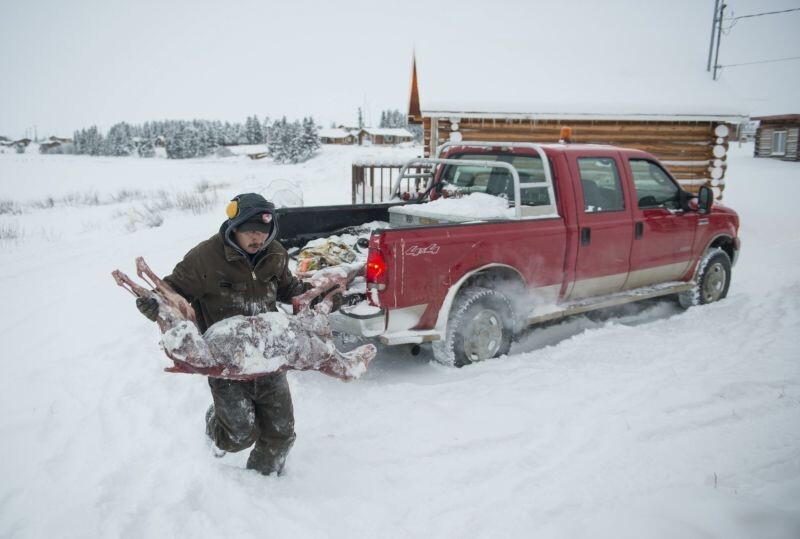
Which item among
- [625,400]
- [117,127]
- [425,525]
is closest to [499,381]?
[625,400]

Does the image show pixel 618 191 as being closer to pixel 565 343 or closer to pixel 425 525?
pixel 565 343

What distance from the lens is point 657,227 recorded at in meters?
5.52

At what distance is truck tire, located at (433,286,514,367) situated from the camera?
4.31 meters

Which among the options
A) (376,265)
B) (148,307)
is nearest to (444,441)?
(376,265)

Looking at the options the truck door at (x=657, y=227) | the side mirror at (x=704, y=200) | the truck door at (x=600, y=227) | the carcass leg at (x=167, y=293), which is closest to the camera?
the carcass leg at (x=167, y=293)

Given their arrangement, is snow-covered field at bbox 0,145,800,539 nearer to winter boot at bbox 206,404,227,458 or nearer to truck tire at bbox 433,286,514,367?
winter boot at bbox 206,404,227,458

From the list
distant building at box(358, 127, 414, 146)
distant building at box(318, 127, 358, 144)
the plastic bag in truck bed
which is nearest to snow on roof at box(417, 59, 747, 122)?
the plastic bag in truck bed

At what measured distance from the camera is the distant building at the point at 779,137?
30.8 m

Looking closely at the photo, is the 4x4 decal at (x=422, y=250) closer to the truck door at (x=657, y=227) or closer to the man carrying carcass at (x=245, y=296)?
the man carrying carcass at (x=245, y=296)

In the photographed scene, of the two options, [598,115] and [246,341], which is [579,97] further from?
[246,341]

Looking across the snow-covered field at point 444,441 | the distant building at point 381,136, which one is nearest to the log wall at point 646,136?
the snow-covered field at point 444,441

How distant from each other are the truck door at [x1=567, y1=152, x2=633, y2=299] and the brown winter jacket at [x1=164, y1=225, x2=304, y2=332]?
320 cm

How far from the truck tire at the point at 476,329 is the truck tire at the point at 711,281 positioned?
2959 millimetres

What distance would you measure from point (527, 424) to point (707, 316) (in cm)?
355
